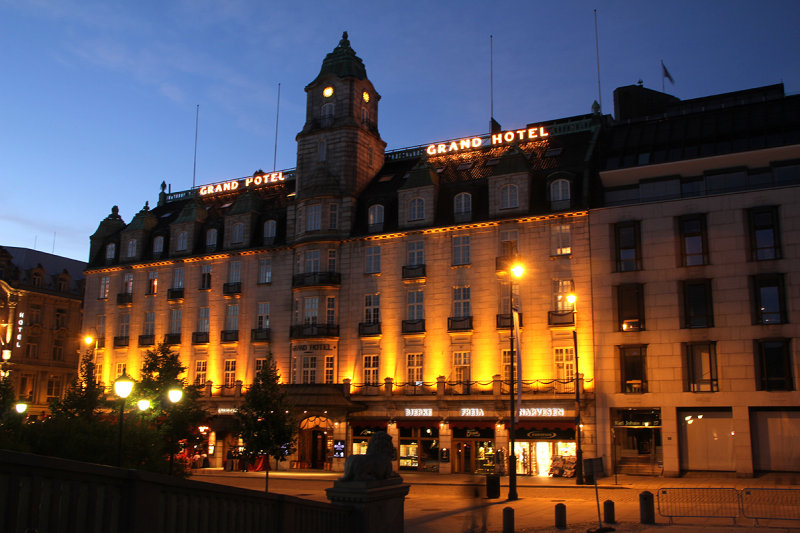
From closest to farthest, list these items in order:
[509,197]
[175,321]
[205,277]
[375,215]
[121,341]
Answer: [509,197] < [375,215] < [205,277] < [175,321] < [121,341]

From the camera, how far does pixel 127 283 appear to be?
219 feet

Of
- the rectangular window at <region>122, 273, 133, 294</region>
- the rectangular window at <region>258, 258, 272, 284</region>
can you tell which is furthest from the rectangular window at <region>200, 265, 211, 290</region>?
the rectangular window at <region>122, 273, 133, 294</region>

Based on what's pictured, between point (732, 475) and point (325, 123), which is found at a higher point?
point (325, 123)

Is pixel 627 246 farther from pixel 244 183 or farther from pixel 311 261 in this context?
pixel 244 183

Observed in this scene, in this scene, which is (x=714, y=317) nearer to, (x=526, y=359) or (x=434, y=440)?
(x=526, y=359)

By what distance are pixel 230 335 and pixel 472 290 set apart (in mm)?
19868

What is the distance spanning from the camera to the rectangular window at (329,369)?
5488 cm

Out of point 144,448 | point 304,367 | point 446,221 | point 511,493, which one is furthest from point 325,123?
point 144,448

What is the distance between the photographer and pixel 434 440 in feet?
166

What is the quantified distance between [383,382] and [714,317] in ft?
70.1

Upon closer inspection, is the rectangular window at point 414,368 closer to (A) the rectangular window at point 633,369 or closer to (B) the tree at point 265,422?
(A) the rectangular window at point 633,369

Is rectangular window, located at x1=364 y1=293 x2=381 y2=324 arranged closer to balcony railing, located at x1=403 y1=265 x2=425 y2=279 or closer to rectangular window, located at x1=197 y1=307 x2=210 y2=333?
balcony railing, located at x1=403 y1=265 x2=425 y2=279

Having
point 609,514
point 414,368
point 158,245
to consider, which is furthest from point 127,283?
point 609,514

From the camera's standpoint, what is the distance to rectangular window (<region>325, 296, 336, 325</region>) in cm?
5549
